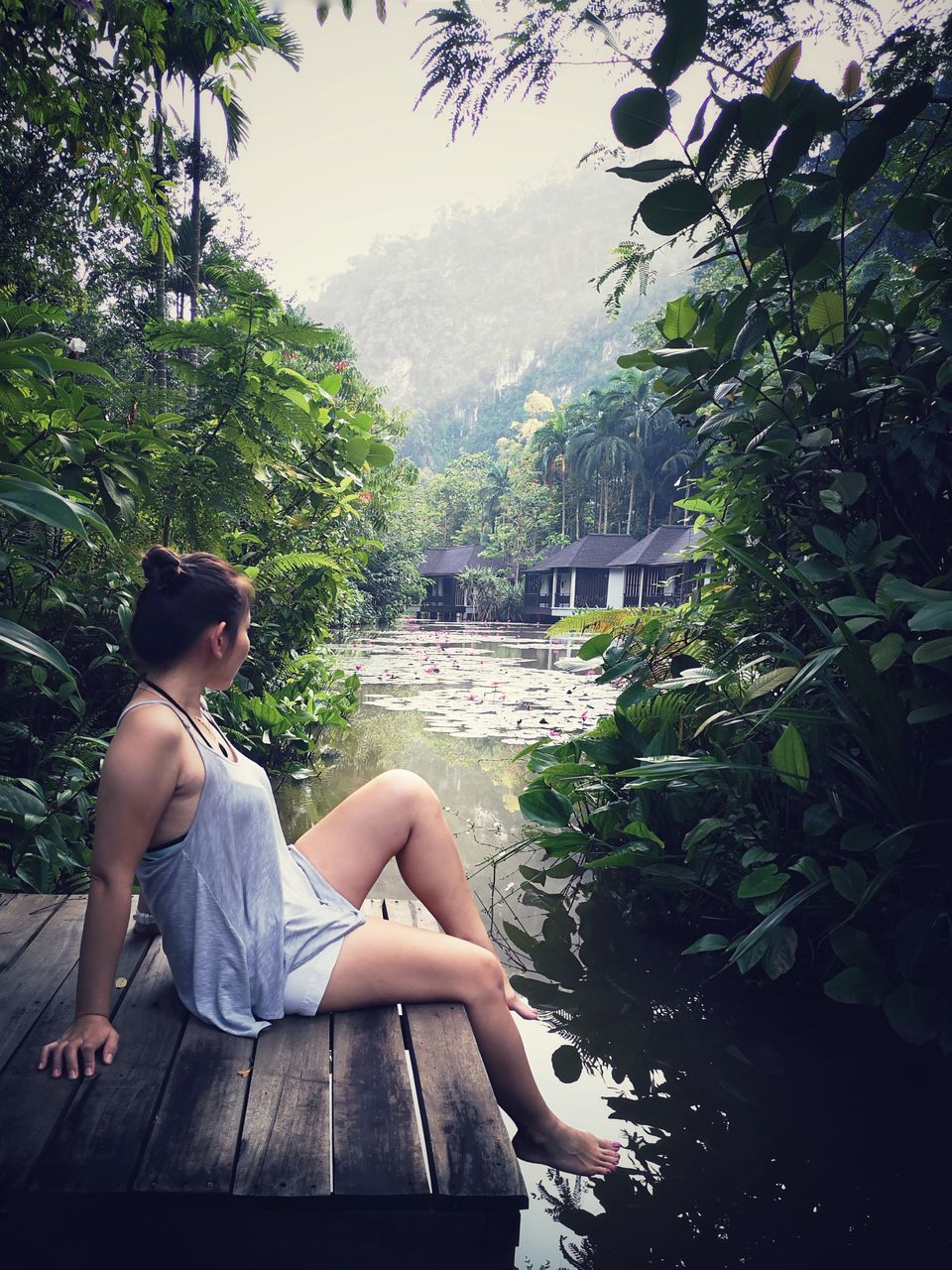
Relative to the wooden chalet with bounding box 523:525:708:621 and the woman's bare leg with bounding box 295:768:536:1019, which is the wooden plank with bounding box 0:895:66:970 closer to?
the woman's bare leg with bounding box 295:768:536:1019

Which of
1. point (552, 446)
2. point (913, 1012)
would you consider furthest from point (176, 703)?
point (552, 446)

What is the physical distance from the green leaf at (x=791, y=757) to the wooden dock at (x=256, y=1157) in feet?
3.06

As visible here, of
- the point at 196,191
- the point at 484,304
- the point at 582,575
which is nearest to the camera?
the point at 196,191

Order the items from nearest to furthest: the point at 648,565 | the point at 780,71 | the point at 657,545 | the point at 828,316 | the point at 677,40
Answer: the point at 677,40 → the point at 780,71 → the point at 828,316 → the point at 657,545 → the point at 648,565

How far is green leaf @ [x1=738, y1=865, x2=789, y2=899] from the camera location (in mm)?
1855

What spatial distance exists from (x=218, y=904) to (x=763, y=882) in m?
1.23

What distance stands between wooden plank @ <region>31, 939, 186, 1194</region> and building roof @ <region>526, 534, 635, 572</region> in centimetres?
3031

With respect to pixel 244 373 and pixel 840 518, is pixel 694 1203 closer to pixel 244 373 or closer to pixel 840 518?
pixel 840 518

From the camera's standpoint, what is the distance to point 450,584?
36312mm

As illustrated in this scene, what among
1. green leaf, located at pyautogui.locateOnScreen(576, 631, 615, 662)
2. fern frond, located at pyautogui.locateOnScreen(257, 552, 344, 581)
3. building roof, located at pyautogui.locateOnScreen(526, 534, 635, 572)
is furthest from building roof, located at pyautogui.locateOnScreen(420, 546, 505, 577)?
green leaf, located at pyautogui.locateOnScreen(576, 631, 615, 662)

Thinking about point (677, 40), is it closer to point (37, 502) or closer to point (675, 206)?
point (675, 206)

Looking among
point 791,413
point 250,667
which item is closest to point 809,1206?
point 791,413

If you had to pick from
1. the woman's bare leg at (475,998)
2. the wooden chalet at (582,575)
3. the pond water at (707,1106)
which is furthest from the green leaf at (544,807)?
the wooden chalet at (582,575)

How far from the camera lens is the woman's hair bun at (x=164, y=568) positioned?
143 cm
